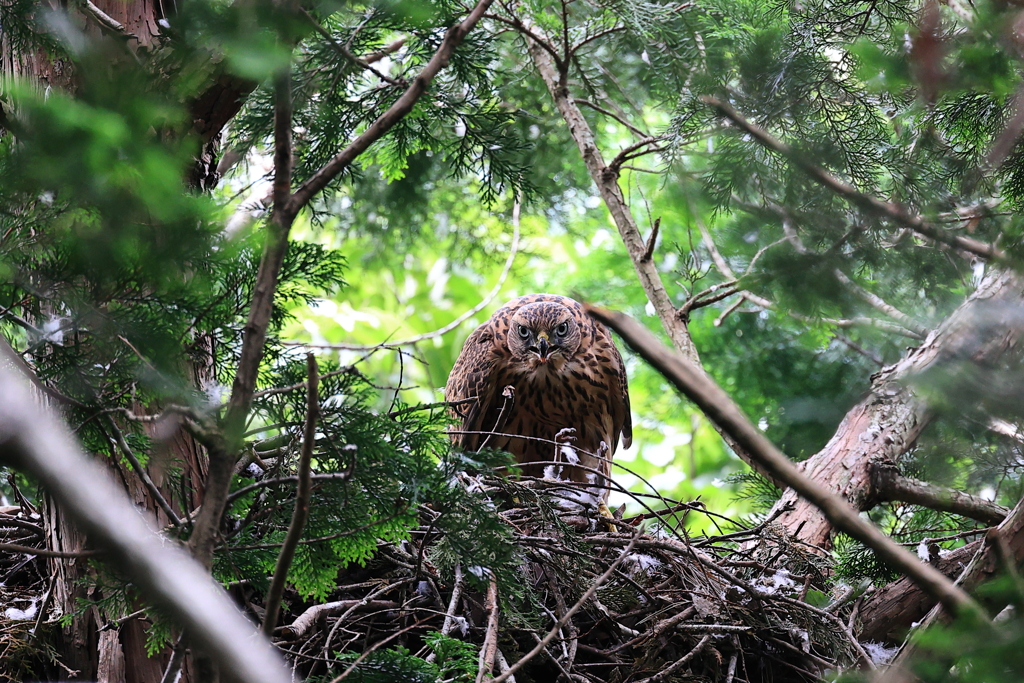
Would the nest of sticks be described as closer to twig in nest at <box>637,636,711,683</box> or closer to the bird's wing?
twig in nest at <box>637,636,711,683</box>

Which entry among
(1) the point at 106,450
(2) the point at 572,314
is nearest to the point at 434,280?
(2) the point at 572,314

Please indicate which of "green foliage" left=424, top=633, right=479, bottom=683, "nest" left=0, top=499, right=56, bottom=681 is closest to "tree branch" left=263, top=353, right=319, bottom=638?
"green foliage" left=424, top=633, right=479, bottom=683

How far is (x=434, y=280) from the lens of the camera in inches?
404

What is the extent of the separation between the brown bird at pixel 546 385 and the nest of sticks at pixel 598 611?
1397 mm

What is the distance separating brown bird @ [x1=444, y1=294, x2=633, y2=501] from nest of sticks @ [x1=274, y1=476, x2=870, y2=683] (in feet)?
4.58

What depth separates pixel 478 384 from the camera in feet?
15.7

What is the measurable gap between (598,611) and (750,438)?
2.10m

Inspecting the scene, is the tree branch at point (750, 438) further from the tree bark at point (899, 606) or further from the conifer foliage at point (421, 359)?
the tree bark at point (899, 606)

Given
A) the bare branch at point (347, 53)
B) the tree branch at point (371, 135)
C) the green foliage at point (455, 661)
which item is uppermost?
the bare branch at point (347, 53)

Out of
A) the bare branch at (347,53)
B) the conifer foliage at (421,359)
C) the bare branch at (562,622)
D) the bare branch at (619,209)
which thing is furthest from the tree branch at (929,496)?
the bare branch at (347,53)

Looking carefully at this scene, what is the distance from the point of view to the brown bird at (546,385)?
186 inches

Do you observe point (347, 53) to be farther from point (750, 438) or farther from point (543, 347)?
point (543, 347)

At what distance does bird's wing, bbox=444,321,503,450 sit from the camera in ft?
15.4

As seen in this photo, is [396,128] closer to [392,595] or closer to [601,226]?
[392,595]
